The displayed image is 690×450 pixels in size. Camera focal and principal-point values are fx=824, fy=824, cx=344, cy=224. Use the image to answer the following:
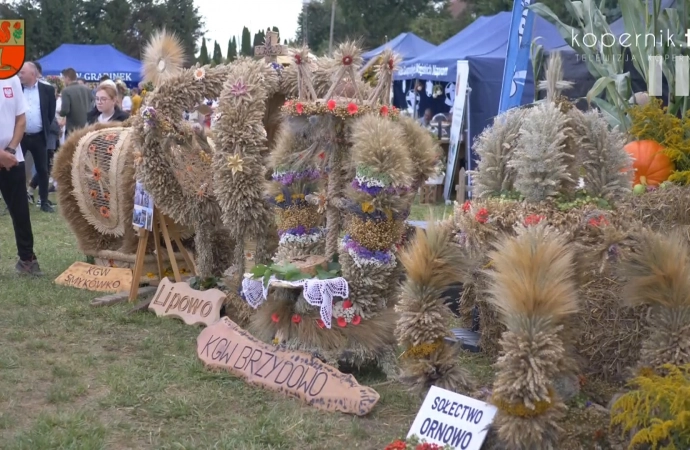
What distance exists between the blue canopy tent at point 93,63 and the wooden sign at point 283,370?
22.0 m

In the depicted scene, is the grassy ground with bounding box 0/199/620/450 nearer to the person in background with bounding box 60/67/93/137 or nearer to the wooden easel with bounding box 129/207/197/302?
the wooden easel with bounding box 129/207/197/302

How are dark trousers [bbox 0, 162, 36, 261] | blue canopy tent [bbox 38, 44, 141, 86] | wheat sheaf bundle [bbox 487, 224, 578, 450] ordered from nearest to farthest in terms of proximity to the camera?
wheat sheaf bundle [bbox 487, 224, 578, 450] < dark trousers [bbox 0, 162, 36, 261] < blue canopy tent [bbox 38, 44, 141, 86]

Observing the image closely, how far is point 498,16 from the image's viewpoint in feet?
47.3

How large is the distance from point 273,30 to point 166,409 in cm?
285

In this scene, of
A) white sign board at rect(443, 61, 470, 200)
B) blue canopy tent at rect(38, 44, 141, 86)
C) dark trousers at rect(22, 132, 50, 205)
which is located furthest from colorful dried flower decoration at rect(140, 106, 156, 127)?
blue canopy tent at rect(38, 44, 141, 86)

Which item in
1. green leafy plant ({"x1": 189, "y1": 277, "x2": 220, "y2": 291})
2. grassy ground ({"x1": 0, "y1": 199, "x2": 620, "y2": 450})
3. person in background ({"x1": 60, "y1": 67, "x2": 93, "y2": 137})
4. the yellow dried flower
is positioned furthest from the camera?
person in background ({"x1": 60, "y1": 67, "x2": 93, "y2": 137})

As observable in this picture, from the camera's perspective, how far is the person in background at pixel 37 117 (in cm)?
1047

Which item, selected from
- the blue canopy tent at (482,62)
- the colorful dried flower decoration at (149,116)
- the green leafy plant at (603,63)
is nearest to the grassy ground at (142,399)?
the colorful dried flower decoration at (149,116)

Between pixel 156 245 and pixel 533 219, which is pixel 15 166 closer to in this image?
pixel 156 245

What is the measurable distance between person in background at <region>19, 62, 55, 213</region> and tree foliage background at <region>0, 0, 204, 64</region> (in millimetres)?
30568

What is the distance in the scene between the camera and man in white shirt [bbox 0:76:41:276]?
6801mm

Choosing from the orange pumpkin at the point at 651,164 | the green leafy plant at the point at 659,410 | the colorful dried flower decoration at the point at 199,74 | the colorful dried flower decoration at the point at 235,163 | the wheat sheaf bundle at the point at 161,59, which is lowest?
the green leafy plant at the point at 659,410

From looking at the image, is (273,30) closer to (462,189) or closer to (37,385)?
(37,385)

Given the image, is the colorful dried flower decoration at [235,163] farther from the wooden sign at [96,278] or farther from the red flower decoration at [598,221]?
the red flower decoration at [598,221]
